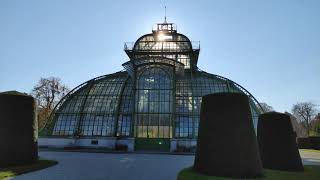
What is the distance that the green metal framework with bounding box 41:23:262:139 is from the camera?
40188 mm

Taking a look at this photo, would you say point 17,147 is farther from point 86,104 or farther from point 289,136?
point 86,104

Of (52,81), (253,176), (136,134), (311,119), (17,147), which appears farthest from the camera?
(311,119)

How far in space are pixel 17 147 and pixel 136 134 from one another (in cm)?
2050

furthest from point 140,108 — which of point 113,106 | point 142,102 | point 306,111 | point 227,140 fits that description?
point 306,111

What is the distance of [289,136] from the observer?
20.9 metres

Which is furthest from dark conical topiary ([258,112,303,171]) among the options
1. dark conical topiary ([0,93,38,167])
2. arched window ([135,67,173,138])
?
arched window ([135,67,173,138])

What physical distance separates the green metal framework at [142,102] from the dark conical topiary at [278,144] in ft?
60.2

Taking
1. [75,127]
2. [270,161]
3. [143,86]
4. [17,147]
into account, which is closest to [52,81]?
[75,127]

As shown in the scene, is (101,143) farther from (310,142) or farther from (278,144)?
(310,142)

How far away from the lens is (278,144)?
20734mm

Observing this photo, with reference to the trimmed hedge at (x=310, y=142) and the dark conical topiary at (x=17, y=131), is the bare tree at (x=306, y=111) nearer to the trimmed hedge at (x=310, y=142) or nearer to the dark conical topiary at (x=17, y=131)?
the trimmed hedge at (x=310, y=142)

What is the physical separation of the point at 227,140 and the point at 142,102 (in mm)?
25099

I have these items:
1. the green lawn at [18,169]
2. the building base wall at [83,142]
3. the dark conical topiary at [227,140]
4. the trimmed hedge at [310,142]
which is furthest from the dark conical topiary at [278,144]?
the trimmed hedge at [310,142]

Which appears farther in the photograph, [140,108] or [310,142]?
[310,142]
